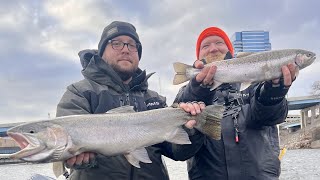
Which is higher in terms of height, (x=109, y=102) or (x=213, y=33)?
(x=213, y=33)

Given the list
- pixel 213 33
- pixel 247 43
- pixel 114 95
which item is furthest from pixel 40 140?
pixel 247 43

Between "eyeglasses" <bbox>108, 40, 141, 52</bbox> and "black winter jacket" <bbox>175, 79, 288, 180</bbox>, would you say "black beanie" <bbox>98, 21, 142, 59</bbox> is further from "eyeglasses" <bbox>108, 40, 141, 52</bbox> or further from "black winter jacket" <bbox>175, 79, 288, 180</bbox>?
"black winter jacket" <bbox>175, 79, 288, 180</bbox>

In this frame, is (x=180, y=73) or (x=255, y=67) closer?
(x=255, y=67)

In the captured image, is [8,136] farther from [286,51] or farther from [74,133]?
[286,51]

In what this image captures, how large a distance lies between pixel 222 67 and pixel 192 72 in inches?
16.4

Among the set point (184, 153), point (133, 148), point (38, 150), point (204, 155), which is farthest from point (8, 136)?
point (204, 155)

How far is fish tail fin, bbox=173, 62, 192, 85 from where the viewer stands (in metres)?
5.48

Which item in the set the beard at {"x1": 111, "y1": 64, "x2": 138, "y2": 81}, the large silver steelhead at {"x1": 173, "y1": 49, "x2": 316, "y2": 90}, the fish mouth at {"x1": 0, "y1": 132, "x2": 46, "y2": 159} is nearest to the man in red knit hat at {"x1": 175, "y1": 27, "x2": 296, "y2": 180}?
the large silver steelhead at {"x1": 173, "y1": 49, "x2": 316, "y2": 90}

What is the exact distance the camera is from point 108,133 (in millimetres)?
4562

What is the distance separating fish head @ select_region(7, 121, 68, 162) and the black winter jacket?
5.62 ft

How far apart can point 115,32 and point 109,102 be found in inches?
47.8

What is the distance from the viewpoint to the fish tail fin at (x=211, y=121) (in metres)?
4.86

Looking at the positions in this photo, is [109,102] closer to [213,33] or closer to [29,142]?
[29,142]

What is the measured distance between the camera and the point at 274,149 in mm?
5426
